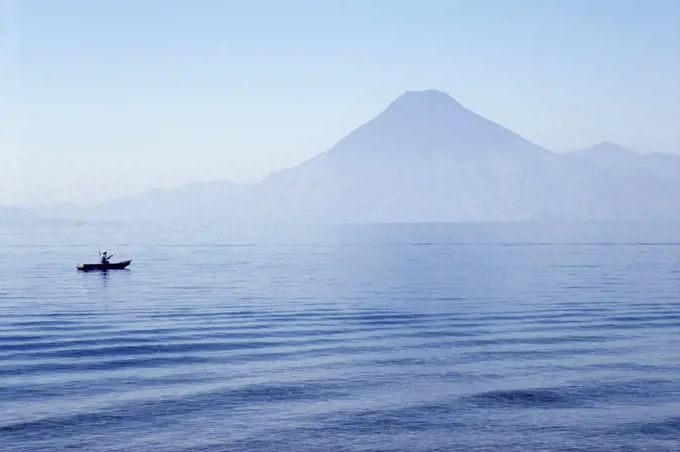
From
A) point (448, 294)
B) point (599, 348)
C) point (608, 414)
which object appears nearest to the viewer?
point (608, 414)

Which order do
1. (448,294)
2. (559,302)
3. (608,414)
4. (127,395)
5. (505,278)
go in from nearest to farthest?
(608,414) < (127,395) < (559,302) < (448,294) < (505,278)

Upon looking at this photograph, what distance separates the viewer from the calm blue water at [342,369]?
111 feet

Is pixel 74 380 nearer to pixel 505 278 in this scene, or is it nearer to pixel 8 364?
pixel 8 364

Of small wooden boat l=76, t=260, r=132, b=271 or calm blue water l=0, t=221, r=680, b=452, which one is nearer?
calm blue water l=0, t=221, r=680, b=452

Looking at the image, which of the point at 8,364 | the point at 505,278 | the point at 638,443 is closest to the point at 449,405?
the point at 638,443

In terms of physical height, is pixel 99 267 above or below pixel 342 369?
above

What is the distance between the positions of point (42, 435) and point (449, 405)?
19.6m

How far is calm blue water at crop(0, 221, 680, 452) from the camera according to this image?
111 feet

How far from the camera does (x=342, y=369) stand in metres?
46.3

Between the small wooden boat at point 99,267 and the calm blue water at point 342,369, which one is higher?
the small wooden boat at point 99,267

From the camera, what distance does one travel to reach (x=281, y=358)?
162 feet

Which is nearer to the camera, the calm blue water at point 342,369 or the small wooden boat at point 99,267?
the calm blue water at point 342,369

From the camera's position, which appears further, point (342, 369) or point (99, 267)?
point (99, 267)

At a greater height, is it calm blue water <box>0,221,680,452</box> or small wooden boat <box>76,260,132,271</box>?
small wooden boat <box>76,260,132,271</box>
